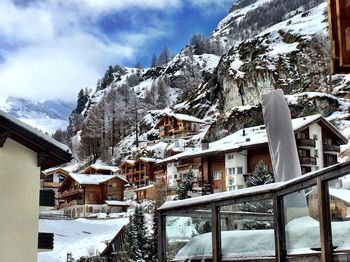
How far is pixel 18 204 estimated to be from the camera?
37.3 ft

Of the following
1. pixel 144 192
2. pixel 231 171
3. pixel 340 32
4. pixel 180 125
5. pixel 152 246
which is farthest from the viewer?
pixel 180 125

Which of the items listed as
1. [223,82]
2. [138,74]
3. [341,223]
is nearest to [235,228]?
[341,223]

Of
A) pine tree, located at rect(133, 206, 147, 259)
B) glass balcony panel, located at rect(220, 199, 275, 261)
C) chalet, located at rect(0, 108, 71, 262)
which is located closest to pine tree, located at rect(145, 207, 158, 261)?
pine tree, located at rect(133, 206, 147, 259)

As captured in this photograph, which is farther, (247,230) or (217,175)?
(217,175)

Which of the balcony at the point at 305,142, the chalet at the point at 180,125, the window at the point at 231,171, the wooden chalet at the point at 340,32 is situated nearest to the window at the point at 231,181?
the window at the point at 231,171

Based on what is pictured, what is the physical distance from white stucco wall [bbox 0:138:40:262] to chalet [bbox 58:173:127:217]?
163 feet

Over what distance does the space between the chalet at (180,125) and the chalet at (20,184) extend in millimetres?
70451

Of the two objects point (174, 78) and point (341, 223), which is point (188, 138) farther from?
point (341, 223)

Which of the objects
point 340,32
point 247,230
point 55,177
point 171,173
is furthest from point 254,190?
point 55,177

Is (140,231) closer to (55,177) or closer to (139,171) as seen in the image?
(139,171)

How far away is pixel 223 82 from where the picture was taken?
8656 cm

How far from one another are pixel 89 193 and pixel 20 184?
2066 inches

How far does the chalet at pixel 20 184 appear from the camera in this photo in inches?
437

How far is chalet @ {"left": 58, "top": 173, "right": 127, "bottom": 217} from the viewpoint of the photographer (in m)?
62.8
